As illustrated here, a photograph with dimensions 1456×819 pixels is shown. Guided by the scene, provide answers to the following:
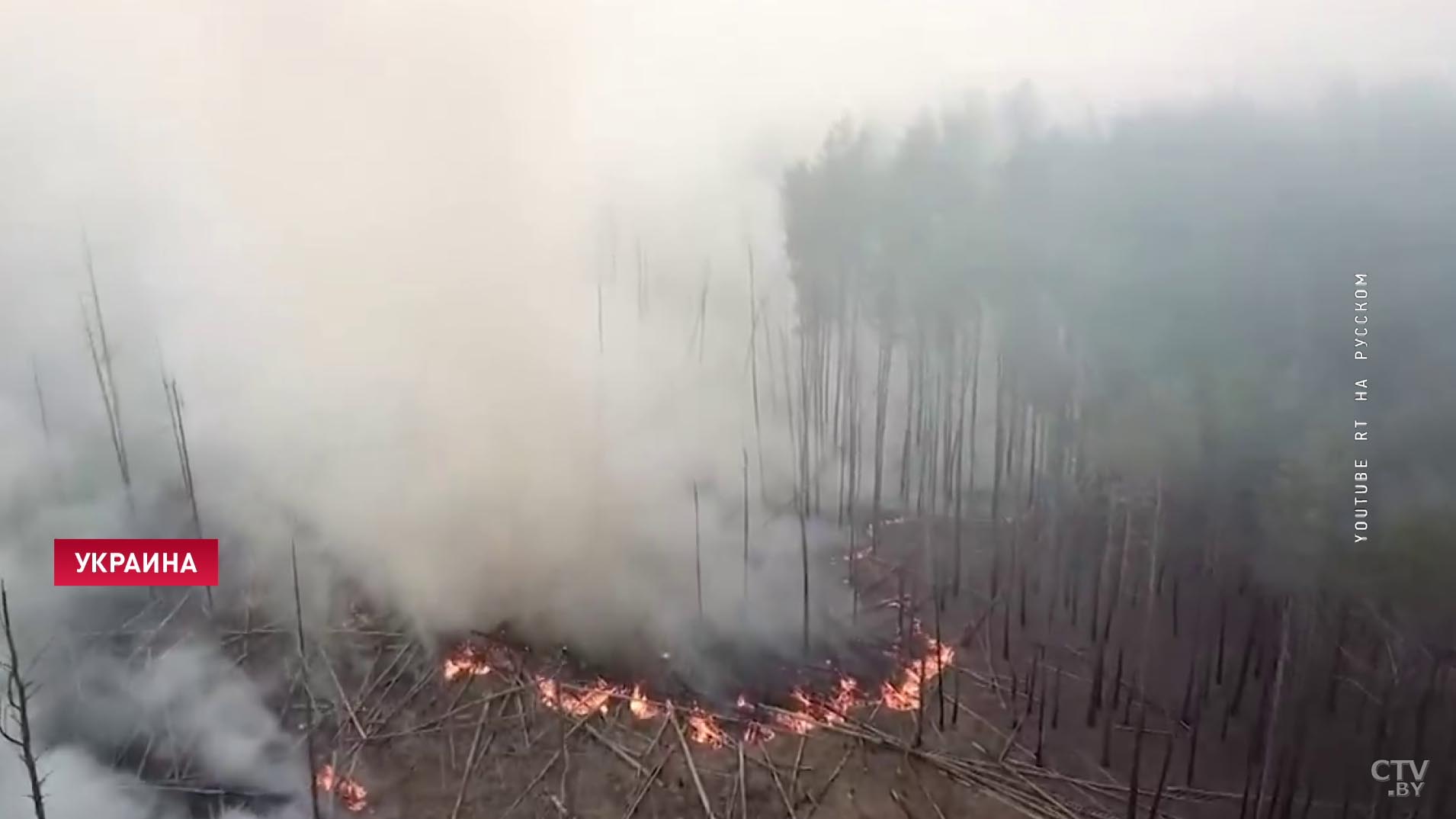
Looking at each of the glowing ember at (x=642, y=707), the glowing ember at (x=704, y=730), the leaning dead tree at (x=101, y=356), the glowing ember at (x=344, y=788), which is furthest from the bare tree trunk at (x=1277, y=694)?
the leaning dead tree at (x=101, y=356)

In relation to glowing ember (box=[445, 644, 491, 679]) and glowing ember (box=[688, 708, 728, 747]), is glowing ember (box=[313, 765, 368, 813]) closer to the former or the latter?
glowing ember (box=[445, 644, 491, 679])

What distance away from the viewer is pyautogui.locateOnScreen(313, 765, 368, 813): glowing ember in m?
6.60

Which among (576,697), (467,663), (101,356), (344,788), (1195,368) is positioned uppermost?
(101,356)

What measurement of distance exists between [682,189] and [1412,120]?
20.2ft

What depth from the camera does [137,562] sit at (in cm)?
812

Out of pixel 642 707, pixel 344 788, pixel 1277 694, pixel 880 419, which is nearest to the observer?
pixel 344 788

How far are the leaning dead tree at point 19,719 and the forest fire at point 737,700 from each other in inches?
111

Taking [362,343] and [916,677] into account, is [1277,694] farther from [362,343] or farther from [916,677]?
[362,343]

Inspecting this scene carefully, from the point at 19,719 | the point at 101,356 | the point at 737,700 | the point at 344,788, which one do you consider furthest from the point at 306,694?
the point at 101,356

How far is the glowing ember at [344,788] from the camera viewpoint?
6598 millimetres

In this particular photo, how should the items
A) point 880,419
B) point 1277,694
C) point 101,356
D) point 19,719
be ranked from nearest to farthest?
point 19,719
point 1277,694
point 101,356
point 880,419

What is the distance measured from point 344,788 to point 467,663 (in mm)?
1448

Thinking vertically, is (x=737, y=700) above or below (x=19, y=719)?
below

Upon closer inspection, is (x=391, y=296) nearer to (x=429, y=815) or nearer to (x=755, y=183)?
(x=755, y=183)
